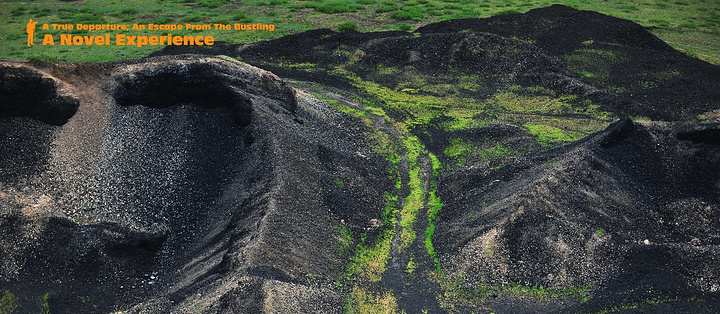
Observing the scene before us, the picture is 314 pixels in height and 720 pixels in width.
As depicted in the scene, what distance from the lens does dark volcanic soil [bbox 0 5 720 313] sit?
16.3 metres

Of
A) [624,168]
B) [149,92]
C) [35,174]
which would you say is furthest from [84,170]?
[624,168]

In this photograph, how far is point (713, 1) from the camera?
155 feet

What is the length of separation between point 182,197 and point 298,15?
28.7 m

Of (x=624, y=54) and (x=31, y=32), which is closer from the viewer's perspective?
(x=624, y=54)

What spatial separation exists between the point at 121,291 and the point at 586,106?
24.2m

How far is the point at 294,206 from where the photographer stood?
61.6 feet

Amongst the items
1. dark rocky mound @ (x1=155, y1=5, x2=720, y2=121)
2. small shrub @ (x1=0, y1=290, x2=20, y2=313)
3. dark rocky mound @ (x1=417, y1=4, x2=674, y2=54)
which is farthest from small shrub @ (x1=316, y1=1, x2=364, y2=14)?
small shrub @ (x1=0, y1=290, x2=20, y2=313)

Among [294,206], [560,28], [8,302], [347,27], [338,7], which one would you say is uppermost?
[560,28]

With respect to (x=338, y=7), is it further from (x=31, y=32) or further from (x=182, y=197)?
(x=182, y=197)

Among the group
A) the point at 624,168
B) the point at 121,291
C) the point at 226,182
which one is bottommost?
the point at 121,291

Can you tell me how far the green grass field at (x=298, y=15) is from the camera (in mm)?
38219

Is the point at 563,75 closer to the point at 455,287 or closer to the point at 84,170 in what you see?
the point at 455,287

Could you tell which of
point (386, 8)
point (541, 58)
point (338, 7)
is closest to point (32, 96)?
point (541, 58)

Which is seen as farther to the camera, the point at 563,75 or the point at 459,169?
the point at 563,75
